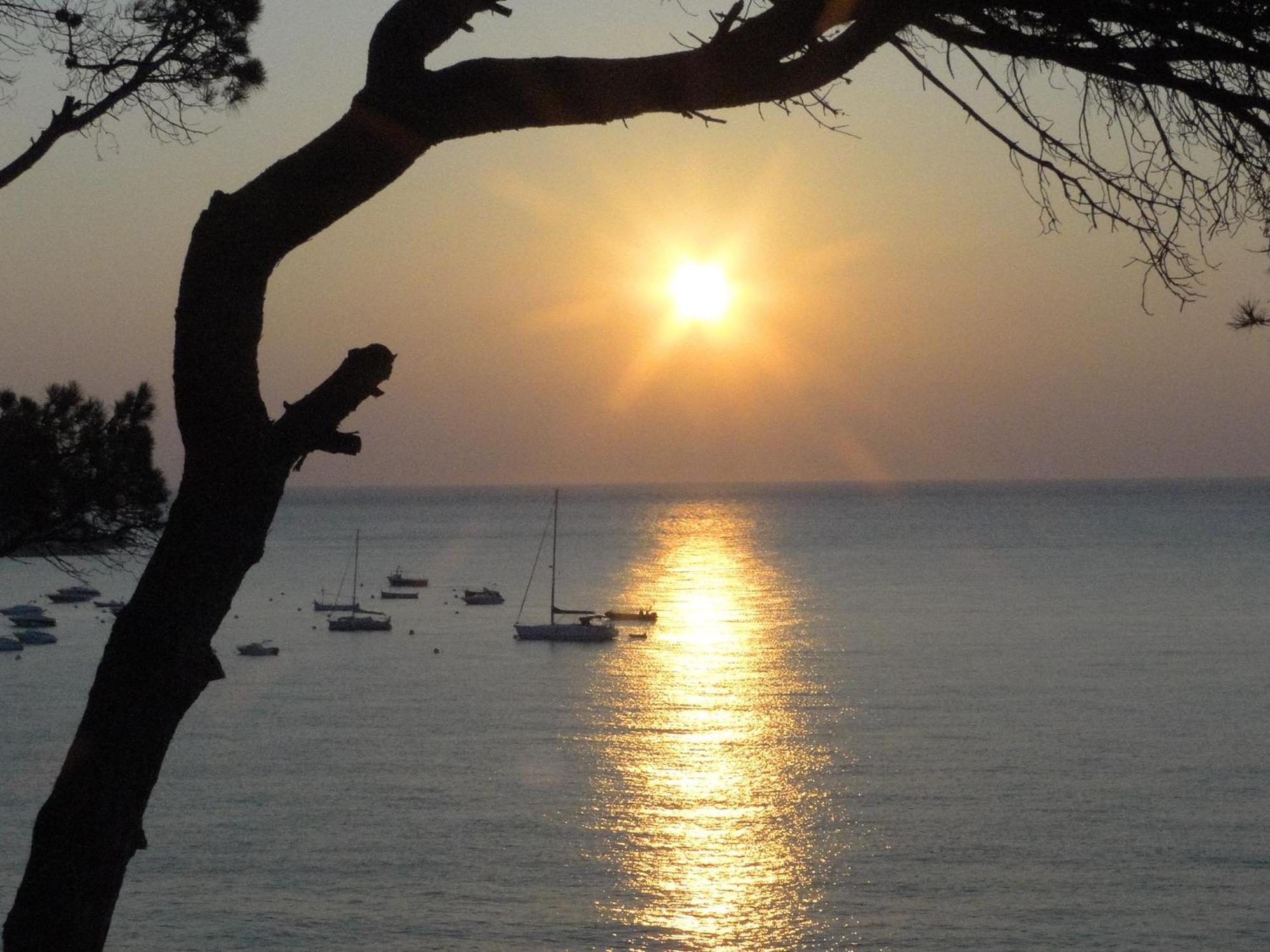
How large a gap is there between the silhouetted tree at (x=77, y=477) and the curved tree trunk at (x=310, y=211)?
4.48 meters

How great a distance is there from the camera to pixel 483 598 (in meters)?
90.4

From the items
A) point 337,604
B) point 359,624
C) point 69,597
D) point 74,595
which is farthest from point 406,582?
point 359,624

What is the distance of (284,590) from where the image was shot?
10038 centimetres

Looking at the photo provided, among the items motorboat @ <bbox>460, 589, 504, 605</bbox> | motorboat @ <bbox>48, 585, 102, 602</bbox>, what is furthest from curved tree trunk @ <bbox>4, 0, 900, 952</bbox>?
motorboat @ <bbox>48, 585, 102, 602</bbox>

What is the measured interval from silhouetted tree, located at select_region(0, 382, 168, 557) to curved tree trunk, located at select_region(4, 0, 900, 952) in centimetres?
448

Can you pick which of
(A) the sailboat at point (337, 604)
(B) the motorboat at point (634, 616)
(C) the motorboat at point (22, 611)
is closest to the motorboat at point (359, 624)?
(A) the sailboat at point (337, 604)

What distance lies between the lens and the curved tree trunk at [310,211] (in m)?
2.87

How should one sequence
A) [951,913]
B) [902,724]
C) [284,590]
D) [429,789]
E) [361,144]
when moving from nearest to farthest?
[361,144] < [951,913] < [429,789] < [902,724] < [284,590]

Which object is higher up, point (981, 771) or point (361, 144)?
point (361, 144)

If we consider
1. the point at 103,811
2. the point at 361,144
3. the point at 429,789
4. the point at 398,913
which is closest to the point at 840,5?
the point at 361,144

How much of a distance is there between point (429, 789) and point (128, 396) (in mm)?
29137

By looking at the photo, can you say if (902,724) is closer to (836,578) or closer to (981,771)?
(981,771)

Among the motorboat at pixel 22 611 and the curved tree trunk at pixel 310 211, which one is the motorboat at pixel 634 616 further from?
the curved tree trunk at pixel 310 211

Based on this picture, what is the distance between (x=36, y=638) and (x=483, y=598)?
28.8 meters
